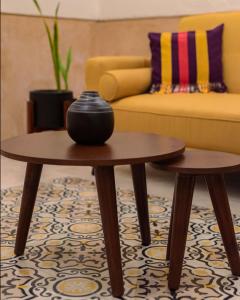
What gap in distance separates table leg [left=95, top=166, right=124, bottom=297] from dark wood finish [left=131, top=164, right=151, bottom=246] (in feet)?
1.10

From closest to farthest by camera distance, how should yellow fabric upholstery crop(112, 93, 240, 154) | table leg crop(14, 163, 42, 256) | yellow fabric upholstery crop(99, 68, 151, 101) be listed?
table leg crop(14, 163, 42, 256) < yellow fabric upholstery crop(112, 93, 240, 154) < yellow fabric upholstery crop(99, 68, 151, 101)

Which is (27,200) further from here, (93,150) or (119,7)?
(119,7)

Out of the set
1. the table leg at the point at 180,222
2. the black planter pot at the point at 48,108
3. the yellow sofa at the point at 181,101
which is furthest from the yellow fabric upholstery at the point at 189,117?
the table leg at the point at 180,222

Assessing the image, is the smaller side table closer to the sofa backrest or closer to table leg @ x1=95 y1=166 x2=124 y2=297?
table leg @ x1=95 y1=166 x2=124 y2=297

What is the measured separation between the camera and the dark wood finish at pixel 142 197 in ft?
6.01

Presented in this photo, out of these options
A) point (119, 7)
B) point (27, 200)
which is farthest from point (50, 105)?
point (27, 200)

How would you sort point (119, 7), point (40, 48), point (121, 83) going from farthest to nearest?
point (119, 7), point (40, 48), point (121, 83)

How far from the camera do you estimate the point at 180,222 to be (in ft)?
4.93

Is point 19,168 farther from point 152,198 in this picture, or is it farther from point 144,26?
point 144,26

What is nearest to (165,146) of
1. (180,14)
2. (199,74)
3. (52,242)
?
(52,242)

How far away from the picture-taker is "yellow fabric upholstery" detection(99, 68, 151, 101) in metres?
2.79

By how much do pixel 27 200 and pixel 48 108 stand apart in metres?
1.59

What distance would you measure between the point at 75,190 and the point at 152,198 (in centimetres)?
39

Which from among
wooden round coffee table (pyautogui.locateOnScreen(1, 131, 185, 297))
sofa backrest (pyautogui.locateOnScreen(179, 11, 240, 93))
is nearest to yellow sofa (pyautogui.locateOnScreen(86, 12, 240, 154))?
sofa backrest (pyautogui.locateOnScreen(179, 11, 240, 93))
